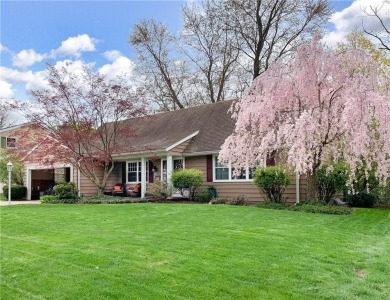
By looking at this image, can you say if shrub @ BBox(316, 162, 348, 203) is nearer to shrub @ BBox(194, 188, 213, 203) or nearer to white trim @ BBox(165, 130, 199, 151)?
shrub @ BBox(194, 188, 213, 203)

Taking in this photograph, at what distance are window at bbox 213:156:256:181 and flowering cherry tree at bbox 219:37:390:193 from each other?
2.50 meters

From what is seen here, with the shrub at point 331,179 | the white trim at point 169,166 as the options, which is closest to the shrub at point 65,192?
the white trim at point 169,166

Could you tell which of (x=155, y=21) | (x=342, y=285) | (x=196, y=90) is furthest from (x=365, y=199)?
(x=155, y=21)

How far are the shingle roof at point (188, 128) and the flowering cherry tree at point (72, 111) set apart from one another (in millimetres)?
2285

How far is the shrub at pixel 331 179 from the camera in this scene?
1292cm

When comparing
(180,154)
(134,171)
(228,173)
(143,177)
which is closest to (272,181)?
(228,173)

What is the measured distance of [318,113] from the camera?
463 inches

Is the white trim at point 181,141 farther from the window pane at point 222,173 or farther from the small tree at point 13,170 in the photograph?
the small tree at point 13,170

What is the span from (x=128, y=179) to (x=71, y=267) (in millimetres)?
15160

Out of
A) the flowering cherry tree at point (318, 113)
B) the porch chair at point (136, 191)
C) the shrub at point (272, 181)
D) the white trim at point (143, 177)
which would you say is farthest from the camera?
the porch chair at point (136, 191)

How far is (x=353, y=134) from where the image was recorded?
10.8 metres

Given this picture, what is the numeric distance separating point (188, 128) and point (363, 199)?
934 cm

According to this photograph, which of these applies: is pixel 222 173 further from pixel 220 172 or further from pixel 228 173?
pixel 228 173

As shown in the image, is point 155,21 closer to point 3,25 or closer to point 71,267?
point 3,25
